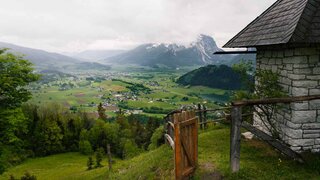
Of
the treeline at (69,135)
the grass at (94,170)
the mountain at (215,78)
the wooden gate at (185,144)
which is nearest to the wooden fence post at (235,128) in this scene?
the wooden gate at (185,144)

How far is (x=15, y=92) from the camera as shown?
19156mm

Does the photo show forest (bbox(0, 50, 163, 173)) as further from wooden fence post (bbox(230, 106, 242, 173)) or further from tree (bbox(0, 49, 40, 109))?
wooden fence post (bbox(230, 106, 242, 173))

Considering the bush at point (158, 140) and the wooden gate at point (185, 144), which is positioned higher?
the wooden gate at point (185, 144)

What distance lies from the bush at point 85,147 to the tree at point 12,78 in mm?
41734

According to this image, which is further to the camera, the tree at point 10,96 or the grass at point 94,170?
the tree at point 10,96

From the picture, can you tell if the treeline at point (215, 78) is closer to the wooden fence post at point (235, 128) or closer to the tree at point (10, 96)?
the tree at point (10, 96)

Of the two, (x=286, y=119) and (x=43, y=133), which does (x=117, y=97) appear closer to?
(x=43, y=133)

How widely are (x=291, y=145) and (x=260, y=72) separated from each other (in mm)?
3235

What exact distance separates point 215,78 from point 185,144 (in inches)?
6146

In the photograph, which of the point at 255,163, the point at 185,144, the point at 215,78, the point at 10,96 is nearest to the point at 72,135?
the point at 10,96

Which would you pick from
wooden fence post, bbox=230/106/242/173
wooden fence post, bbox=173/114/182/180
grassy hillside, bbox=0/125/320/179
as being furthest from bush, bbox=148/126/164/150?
wooden fence post, bbox=173/114/182/180

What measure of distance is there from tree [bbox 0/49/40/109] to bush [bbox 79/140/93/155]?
4173cm

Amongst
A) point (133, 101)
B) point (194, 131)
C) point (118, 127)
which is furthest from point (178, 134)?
point (133, 101)

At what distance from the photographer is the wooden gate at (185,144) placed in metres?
8.62
